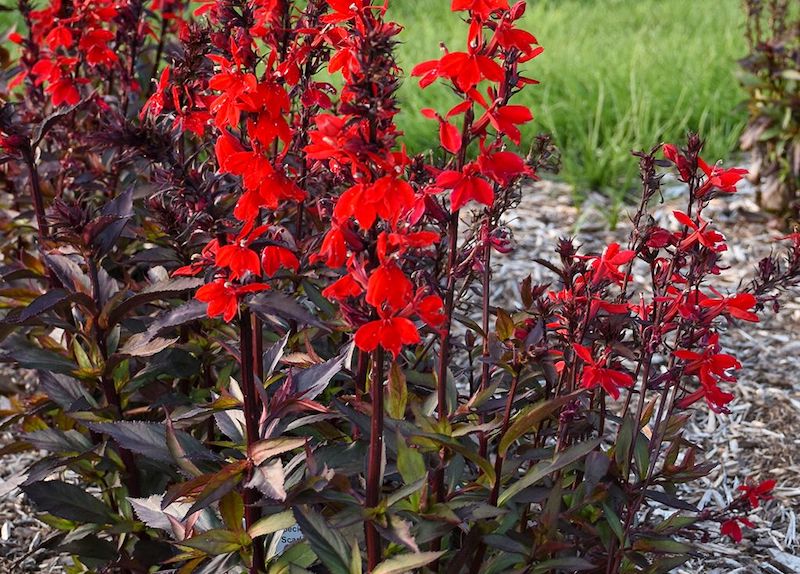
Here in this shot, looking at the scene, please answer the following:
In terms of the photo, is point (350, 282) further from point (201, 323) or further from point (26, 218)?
point (26, 218)

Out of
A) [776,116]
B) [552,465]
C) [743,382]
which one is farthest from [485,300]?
[776,116]

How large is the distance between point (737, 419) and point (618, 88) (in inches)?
109

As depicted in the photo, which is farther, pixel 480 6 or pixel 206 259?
pixel 206 259

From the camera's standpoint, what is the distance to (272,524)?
1.69 meters

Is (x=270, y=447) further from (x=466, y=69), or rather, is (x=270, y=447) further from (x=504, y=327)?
(x=466, y=69)

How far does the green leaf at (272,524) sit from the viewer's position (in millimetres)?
1671

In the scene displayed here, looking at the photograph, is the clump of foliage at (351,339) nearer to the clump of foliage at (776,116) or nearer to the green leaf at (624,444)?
the green leaf at (624,444)

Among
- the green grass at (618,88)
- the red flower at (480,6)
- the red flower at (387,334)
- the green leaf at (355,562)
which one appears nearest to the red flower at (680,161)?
the red flower at (480,6)

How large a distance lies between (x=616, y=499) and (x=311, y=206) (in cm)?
98

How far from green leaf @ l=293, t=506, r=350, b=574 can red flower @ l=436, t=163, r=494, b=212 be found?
576 mm

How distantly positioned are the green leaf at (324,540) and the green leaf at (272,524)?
0.09 meters

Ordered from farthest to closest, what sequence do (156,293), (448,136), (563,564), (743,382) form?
1. (743,382)
2. (156,293)
3. (563,564)
4. (448,136)

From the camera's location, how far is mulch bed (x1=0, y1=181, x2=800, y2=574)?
2.61 meters

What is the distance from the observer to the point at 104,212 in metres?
2.06
